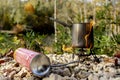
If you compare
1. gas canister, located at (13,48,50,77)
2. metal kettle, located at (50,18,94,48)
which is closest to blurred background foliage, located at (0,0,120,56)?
metal kettle, located at (50,18,94,48)

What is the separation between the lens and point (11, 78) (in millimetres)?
3773

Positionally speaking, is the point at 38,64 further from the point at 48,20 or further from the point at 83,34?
the point at 48,20

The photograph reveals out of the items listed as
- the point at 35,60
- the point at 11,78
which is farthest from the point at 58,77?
the point at 11,78

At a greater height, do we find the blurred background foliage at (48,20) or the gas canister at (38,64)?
the gas canister at (38,64)

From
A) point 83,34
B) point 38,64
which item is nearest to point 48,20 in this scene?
point 83,34

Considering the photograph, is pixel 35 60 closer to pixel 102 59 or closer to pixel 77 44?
pixel 77 44

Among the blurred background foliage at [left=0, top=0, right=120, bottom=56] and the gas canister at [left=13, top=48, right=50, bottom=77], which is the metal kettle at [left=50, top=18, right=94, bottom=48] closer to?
the gas canister at [left=13, top=48, right=50, bottom=77]

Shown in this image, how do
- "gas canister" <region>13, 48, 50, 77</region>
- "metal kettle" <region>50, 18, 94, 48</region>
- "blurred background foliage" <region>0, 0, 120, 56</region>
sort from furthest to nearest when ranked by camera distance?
"blurred background foliage" <region>0, 0, 120, 56</region>
"metal kettle" <region>50, 18, 94, 48</region>
"gas canister" <region>13, 48, 50, 77</region>

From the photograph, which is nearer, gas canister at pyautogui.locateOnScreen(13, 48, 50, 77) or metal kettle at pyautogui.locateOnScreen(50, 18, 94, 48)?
gas canister at pyautogui.locateOnScreen(13, 48, 50, 77)

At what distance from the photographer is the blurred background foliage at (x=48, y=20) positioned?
5832mm

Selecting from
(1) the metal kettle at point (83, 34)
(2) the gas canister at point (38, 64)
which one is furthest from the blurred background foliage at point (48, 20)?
(2) the gas canister at point (38, 64)

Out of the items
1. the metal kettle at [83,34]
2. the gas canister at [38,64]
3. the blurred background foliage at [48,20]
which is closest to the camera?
the gas canister at [38,64]

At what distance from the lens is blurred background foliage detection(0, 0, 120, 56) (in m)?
5.83

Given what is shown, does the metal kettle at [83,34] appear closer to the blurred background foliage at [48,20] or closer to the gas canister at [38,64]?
the gas canister at [38,64]
